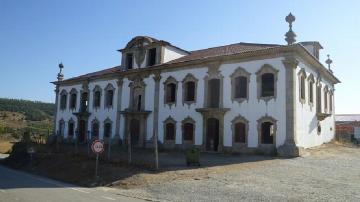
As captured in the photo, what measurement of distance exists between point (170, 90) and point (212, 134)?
5760 mm

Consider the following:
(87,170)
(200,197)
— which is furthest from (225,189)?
(87,170)

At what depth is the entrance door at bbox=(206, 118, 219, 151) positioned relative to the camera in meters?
25.9

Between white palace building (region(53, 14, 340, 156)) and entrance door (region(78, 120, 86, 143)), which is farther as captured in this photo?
entrance door (region(78, 120, 86, 143))

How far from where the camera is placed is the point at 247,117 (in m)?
24.3

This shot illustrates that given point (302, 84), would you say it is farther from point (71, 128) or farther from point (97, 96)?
point (71, 128)

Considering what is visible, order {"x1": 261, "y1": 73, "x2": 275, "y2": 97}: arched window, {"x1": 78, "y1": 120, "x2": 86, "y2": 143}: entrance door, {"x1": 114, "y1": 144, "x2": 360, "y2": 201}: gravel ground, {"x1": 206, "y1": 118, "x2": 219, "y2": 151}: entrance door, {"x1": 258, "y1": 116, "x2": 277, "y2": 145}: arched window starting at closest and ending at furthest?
{"x1": 114, "y1": 144, "x2": 360, "y2": 201}: gravel ground < {"x1": 258, "y1": 116, "x2": 277, "y2": 145}: arched window < {"x1": 261, "y1": 73, "x2": 275, "y2": 97}: arched window < {"x1": 206, "y1": 118, "x2": 219, "y2": 151}: entrance door < {"x1": 78, "y1": 120, "x2": 86, "y2": 143}: entrance door

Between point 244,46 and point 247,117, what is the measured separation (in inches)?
272

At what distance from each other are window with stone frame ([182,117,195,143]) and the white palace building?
0.25 ft

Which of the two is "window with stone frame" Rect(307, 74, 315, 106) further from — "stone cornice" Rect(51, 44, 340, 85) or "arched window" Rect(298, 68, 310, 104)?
"arched window" Rect(298, 68, 310, 104)

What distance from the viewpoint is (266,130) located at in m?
23.5

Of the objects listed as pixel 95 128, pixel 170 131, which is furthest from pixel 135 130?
pixel 95 128

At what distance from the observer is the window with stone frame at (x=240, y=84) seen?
80.9 feet

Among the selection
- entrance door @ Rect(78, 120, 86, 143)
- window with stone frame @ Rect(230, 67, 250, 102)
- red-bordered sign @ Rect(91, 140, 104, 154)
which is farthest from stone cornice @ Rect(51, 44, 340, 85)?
red-bordered sign @ Rect(91, 140, 104, 154)

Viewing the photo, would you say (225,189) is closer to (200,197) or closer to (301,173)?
(200,197)
